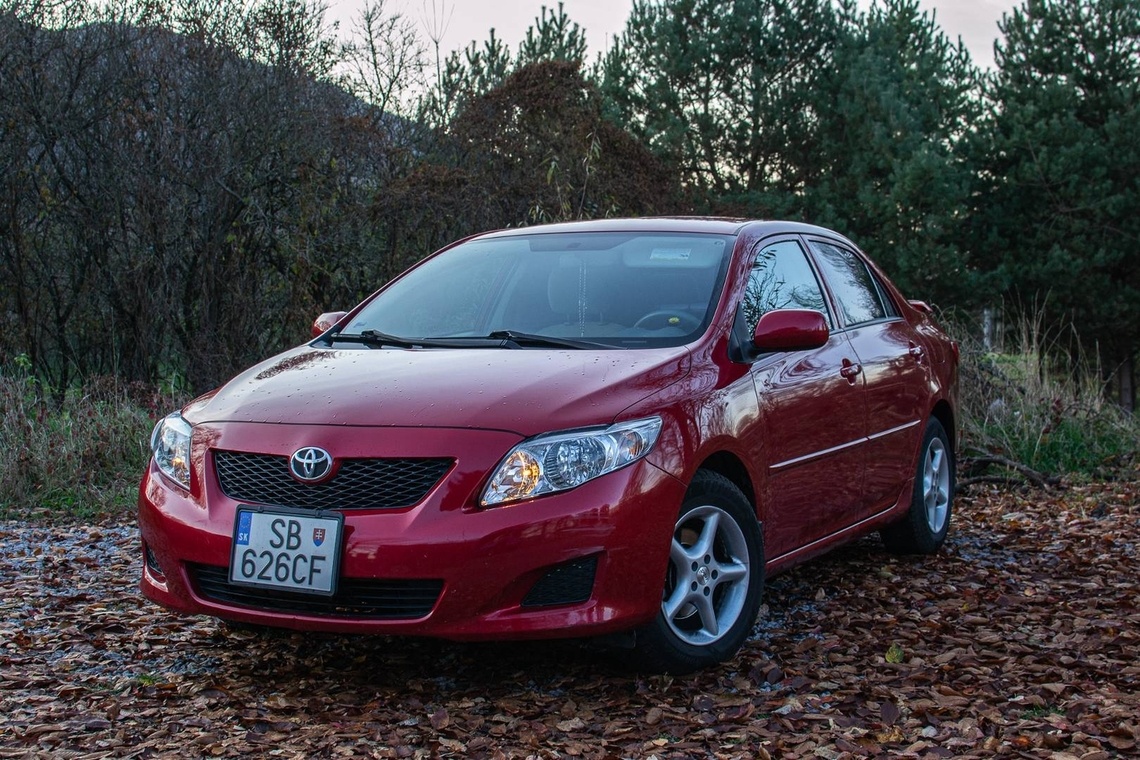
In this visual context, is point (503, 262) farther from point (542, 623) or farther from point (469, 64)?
point (469, 64)

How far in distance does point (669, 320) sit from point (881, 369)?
146 cm

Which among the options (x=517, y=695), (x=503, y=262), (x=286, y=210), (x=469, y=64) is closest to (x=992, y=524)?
(x=503, y=262)

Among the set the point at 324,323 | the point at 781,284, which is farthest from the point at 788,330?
the point at 324,323

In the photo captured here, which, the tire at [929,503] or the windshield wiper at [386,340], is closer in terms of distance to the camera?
the windshield wiper at [386,340]

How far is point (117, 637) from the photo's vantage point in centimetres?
484

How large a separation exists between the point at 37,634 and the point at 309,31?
8460 mm

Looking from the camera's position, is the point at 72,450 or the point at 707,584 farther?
the point at 72,450

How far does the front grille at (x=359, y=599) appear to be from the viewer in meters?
3.69

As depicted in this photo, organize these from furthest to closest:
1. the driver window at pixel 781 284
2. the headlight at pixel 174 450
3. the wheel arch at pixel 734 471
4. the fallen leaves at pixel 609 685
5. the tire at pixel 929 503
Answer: the tire at pixel 929 503 < the driver window at pixel 781 284 < the wheel arch at pixel 734 471 < the headlight at pixel 174 450 < the fallen leaves at pixel 609 685

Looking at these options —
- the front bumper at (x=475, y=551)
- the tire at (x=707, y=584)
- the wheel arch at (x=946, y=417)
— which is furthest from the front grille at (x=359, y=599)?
the wheel arch at (x=946, y=417)

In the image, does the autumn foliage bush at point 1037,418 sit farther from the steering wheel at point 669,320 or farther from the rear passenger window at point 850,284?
the steering wheel at point 669,320

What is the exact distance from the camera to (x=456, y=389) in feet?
13.1

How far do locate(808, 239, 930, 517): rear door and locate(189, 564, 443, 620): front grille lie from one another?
96.4 inches

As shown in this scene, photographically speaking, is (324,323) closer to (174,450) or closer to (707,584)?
(174,450)
